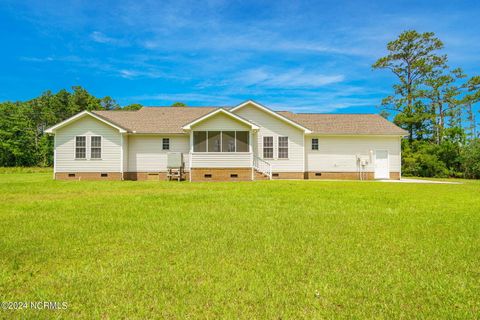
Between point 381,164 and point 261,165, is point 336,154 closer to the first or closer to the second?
point 381,164

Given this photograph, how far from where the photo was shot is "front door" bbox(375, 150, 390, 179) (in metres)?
22.4

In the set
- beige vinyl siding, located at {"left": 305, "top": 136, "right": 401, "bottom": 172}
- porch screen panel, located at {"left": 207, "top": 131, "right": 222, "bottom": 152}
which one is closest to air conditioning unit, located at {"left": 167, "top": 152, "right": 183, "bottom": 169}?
porch screen panel, located at {"left": 207, "top": 131, "right": 222, "bottom": 152}

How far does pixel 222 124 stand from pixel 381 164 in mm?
11908

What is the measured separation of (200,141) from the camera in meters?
19.8

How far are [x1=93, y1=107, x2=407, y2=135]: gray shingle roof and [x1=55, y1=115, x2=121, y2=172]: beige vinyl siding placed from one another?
879mm

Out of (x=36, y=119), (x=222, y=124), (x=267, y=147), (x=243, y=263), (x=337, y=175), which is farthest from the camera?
(x=36, y=119)

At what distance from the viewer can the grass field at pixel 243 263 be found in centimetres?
309

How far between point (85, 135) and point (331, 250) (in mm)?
19484

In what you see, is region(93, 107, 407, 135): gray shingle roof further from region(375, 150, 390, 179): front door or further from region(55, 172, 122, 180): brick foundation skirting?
region(55, 172, 122, 180): brick foundation skirting

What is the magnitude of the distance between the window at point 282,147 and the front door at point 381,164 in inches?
267

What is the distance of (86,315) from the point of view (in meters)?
2.93

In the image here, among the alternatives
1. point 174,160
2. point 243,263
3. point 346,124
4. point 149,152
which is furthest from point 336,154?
point 243,263

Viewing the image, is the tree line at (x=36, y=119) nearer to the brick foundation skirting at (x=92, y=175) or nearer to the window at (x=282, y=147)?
the brick foundation skirting at (x=92, y=175)

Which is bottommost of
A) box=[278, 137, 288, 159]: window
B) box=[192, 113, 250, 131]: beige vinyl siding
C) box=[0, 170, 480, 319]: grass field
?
box=[0, 170, 480, 319]: grass field
